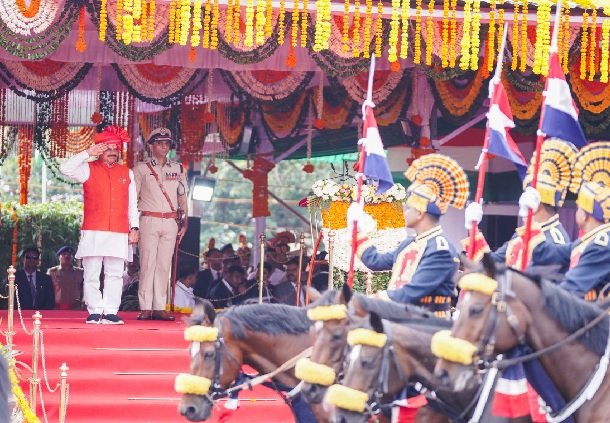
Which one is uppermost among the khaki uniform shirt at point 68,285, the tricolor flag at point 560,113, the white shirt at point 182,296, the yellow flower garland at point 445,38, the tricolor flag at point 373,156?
the yellow flower garland at point 445,38

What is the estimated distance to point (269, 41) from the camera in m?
11.6

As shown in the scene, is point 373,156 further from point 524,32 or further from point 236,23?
point 524,32

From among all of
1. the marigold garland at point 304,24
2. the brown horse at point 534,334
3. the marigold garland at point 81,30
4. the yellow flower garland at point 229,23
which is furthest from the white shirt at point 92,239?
the brown horse at point 534,334

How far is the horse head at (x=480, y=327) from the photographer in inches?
237

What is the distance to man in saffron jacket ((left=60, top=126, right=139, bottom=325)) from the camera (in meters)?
11.5

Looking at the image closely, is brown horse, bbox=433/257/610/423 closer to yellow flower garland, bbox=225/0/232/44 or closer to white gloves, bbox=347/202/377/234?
white gloves, bbox=347/202/377/234

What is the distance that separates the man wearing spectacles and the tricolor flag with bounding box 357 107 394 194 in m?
5.89

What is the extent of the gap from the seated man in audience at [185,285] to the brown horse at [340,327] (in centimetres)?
692

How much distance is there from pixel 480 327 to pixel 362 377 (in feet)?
2.27

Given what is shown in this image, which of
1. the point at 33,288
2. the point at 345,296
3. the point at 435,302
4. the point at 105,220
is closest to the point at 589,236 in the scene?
the point at 435,302

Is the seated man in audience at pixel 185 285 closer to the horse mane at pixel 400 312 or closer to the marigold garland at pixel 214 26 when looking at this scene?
the marigold garland at pixel 214 26

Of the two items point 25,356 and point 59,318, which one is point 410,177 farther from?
point 59,318

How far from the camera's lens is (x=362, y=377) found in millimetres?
6465

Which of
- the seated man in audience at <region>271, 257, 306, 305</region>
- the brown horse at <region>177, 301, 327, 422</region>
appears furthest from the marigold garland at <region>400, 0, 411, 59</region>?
the brown horse at <region>177, 301, 327, 422</region>
